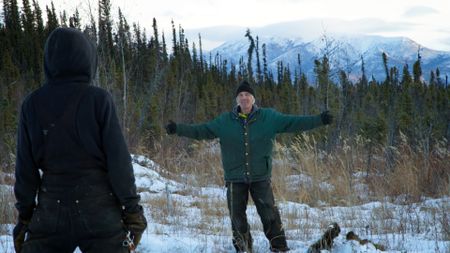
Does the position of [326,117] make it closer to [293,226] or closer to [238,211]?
[238,211]

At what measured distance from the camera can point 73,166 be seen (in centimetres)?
205

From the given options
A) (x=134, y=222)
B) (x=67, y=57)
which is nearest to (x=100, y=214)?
(x=134, y=222)

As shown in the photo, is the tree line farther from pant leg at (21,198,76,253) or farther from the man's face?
pant leg at (21,198,76,253)

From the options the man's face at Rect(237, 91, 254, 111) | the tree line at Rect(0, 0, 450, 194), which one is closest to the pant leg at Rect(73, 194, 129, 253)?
the man's face at Rect(237, 91, 254, 111)

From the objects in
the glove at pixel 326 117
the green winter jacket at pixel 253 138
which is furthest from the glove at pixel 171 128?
the glove at pixel 326 117

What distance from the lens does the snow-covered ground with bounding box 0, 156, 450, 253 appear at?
4039 mm

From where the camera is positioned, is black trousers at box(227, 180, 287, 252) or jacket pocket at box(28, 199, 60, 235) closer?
jacket pocket at box(28, 199, 60, 235)

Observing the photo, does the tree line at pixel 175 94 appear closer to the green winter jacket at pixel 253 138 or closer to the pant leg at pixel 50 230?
the green winter jacket at pixel 253 138

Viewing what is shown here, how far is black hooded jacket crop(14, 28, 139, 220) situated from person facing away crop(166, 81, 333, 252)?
231 cm

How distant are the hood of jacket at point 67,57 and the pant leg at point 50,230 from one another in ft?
1.83

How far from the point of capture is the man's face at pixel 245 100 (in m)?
4.41

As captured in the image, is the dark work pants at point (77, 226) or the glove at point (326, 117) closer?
the dark work pants at point (77, 226)

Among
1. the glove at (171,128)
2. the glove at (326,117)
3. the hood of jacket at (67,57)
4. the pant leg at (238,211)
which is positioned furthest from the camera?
the glove at (171,128)

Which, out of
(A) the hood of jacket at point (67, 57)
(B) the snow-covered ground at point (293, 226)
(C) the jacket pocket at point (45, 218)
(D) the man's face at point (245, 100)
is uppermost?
(A) the hood of jacket at point (67, 57)
